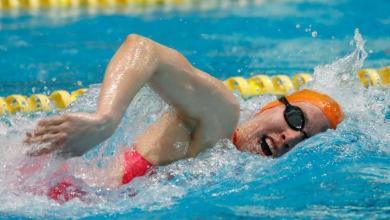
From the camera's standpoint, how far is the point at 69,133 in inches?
88.4

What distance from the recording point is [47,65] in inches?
211

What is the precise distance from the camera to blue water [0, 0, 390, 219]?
2.76 meters

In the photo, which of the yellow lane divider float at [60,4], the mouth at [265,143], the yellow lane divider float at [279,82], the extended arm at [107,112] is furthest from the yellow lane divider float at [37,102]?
the yellow lane divider float at [60,4]

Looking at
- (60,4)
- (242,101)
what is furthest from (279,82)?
(60,4)

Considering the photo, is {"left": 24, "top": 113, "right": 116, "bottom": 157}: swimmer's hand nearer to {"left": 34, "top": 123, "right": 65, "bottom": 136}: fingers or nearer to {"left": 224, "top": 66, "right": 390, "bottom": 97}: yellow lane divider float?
{"left": 34, "top": 123, "right": 65, "bottom": 136}: fingers

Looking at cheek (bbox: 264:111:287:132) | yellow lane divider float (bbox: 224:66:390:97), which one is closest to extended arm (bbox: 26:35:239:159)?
cheek (bbox: 264:111:287:132)

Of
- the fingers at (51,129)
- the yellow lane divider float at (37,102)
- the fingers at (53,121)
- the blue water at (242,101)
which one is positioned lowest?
the yellow lane divider float at (37,102)

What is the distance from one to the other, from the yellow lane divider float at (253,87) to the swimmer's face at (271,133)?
5.50 feet

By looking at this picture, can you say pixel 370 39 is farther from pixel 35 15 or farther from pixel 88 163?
pixel 88 163

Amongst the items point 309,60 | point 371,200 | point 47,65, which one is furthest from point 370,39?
point 371,200

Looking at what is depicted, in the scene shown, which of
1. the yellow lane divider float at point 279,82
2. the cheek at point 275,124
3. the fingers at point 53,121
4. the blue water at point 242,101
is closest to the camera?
the fingers at point 53,121

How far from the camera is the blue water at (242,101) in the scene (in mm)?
2760

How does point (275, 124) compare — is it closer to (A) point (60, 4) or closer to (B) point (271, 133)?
(B) point (271, 133)

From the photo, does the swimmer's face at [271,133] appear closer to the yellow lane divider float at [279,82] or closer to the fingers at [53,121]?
the fingers at [53,121]
